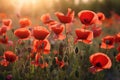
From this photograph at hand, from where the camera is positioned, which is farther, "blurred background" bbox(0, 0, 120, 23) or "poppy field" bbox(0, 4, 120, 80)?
"blurred background" bbox(0, 0, 120, 23)

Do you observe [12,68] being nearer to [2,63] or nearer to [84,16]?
[2,63]

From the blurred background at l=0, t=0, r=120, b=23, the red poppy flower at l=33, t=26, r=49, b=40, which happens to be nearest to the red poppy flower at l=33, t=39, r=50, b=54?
the red poppy flower at l=33, t=26, r=49, b=40

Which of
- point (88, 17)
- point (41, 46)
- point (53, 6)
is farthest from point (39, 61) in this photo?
point (53, 6)

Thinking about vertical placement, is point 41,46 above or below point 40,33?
below

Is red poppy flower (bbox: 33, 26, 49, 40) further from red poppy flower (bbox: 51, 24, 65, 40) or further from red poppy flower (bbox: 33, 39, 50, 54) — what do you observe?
red poppy flower (bbox: 51, 24, 65, 40)

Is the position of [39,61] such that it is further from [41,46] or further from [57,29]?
[57,29]

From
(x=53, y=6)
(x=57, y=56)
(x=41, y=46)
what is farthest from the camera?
(x=53, y=6)

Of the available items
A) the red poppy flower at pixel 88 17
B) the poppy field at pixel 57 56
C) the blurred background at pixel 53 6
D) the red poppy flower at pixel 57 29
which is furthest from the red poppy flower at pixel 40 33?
the blurred background at pixel 53 6

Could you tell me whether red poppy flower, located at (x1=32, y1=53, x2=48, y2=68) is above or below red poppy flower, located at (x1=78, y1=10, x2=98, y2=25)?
below

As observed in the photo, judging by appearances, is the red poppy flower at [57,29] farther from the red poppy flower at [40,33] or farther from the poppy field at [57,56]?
the red poppy flower at [40,33]

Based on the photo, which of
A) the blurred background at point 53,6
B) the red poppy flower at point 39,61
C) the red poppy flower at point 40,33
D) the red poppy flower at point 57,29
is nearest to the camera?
the red poppy flower at point 40,33
